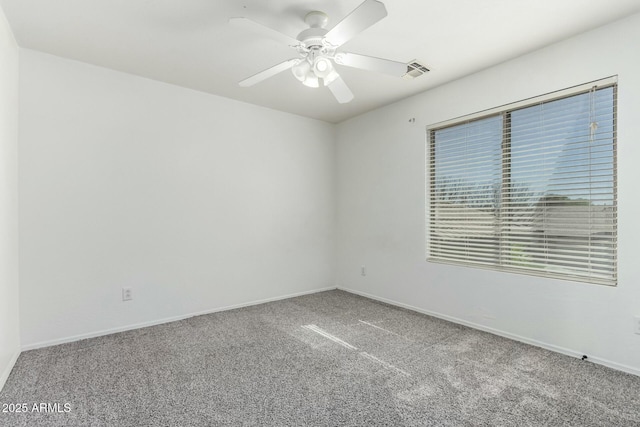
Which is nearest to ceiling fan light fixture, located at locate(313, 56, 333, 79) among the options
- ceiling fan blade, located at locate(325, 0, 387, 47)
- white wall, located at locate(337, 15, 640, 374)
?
ceiling fan blade, located at locate(325, 0, 387, 47)

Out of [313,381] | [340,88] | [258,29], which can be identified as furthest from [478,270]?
[258,29]

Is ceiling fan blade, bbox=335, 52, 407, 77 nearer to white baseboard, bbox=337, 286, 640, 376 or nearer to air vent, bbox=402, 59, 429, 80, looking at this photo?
air vent, bbox=402, 59, 429, 80

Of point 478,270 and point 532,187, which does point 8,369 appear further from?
point 532,187

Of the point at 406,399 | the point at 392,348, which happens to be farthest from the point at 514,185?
the point at 406,399

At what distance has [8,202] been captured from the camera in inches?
89.6

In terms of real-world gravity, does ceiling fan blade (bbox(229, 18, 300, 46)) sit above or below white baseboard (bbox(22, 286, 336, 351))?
above

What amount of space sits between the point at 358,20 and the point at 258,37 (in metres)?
1.01

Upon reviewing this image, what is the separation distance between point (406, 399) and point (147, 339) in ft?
7.20

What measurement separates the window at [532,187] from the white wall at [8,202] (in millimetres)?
3595

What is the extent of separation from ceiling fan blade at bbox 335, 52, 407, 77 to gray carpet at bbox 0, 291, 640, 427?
2.04 m

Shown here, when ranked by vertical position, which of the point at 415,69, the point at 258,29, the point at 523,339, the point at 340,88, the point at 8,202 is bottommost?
the point at 523,339

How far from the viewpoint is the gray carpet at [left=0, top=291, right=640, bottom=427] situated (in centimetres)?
172

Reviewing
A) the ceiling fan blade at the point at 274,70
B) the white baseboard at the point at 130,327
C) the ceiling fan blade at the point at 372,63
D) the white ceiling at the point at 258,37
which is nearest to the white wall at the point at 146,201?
the white baseboard at the point at 130,327

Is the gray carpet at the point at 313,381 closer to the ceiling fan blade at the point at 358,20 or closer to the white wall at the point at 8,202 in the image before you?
the white wall at the point at 8,202
